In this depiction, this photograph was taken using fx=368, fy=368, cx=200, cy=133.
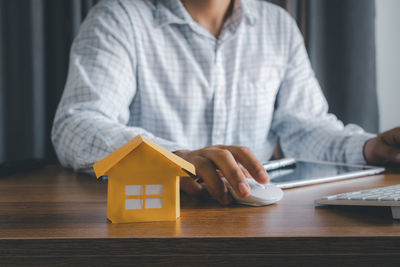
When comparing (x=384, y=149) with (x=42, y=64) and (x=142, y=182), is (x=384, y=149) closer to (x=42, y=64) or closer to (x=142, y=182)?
(x=142, y=182)

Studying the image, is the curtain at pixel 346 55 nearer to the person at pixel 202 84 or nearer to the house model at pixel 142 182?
the person at pixel 202 84

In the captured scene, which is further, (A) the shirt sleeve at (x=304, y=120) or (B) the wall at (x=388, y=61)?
(B) the wall at (x=388, y=61)

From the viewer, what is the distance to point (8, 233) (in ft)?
1.28

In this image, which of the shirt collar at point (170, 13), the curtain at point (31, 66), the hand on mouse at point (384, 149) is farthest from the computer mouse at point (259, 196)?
the curtain at point (31, 66)

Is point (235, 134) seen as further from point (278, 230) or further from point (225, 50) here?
point (278, 230)

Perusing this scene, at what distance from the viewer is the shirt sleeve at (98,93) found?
0.84m

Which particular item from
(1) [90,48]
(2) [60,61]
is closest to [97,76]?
(1) [90,48]

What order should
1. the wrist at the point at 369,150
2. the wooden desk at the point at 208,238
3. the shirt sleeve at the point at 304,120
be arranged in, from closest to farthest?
1. the wooden desk at the point at 208,238
2. the wrist at the point at 369,150
3. the shirt sleeve at the point at 304,120

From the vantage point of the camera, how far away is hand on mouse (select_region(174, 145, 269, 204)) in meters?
0.52

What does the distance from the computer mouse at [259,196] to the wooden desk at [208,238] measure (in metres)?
0.03

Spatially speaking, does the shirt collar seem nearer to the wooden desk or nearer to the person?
the person

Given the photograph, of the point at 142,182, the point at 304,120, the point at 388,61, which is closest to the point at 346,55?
the point at 388,61

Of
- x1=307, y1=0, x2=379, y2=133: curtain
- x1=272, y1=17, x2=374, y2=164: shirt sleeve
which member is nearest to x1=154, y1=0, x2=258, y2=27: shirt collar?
x1=272, y1=17, x2=374, y2=164: shirt sleeve

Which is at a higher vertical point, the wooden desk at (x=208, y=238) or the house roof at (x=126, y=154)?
the house roof at (x=126, y=154)
